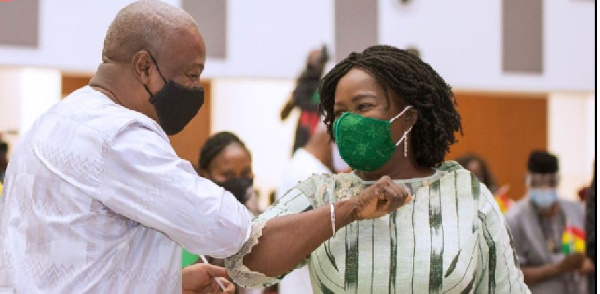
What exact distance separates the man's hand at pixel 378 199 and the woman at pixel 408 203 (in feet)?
0.96

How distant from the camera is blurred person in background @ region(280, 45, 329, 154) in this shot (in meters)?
6.52

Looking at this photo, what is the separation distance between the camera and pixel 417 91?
9.90 feet

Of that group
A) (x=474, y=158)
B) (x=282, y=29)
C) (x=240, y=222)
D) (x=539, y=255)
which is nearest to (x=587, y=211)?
(x=539, y=255)

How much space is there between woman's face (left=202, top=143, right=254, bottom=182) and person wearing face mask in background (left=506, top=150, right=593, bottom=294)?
7.71 feet

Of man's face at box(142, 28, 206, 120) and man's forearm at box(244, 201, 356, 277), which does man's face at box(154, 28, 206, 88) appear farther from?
man's forearm at box(244, 201, 356, 277)

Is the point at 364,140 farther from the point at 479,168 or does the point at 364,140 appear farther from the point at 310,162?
the point at 479,168

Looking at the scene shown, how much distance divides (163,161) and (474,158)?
5823mm

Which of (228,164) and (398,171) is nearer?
(398,171)

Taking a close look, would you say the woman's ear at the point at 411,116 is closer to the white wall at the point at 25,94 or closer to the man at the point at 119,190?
the man at the point at 119,190

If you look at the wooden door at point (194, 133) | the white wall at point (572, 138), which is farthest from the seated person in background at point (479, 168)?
the white wall at point (572, 138)

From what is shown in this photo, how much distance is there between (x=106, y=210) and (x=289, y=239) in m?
0.46

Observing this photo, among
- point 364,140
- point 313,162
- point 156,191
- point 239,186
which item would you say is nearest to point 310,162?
point 313,162

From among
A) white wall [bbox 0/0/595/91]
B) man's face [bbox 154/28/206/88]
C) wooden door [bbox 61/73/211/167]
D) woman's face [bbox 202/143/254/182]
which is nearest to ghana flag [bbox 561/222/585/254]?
white wall [bbox 0/0/595/91]

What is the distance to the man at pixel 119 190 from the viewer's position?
229 centimetres
